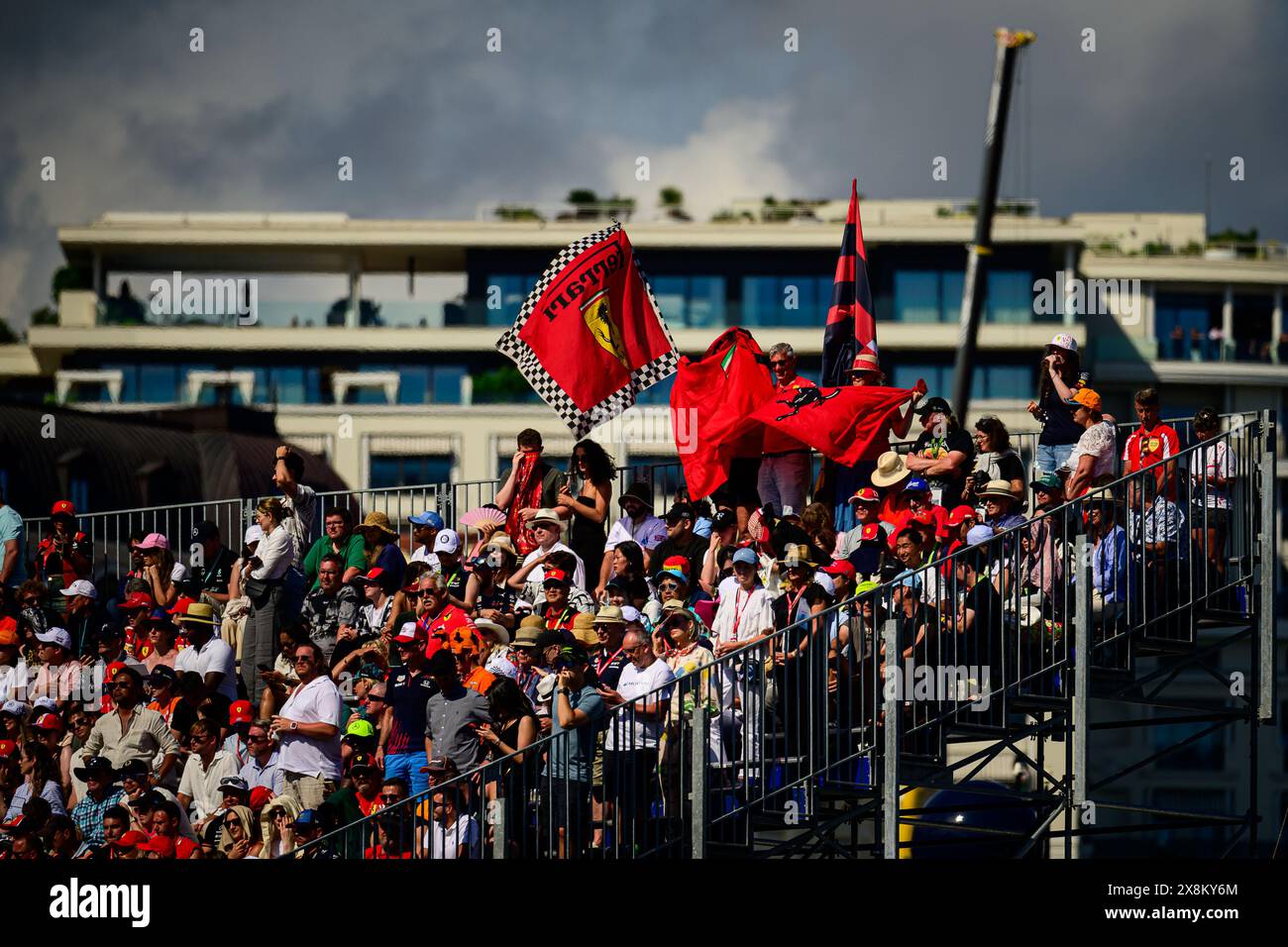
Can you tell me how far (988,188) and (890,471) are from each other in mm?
7865

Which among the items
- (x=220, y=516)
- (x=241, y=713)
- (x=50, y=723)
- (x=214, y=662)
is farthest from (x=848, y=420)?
(x=220, y=516)

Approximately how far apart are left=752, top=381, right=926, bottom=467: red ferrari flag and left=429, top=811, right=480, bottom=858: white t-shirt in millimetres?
4922

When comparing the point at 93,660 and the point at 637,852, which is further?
the point at 93,660

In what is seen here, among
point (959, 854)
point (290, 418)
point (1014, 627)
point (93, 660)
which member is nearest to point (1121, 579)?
point (1014, 627)

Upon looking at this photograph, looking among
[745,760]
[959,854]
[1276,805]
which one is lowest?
[1276,805]

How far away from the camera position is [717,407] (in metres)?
18.7

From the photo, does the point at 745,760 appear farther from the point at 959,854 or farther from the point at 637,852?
the point at 959,854

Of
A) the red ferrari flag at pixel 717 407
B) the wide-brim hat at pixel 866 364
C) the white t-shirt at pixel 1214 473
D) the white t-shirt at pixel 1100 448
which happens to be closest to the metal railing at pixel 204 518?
the red ferrari flag at pixel 717 407

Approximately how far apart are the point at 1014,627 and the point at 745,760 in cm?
224

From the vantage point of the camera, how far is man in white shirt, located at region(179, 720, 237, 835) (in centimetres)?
1561

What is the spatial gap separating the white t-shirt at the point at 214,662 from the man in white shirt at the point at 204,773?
1.18m

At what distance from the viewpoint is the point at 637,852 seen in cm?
1345

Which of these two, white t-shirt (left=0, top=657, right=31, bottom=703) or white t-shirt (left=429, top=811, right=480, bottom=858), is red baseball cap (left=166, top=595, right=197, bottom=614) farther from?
white t-shirt (left=429, top=811, right=480, bottom=858)
